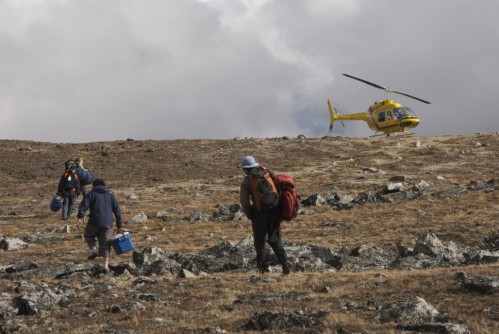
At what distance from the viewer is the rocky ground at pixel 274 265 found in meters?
8.95

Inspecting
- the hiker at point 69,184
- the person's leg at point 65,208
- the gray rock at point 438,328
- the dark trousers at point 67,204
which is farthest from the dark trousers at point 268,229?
the person's leg at point 65,208

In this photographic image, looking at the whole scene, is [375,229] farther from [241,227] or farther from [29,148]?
[29,148]

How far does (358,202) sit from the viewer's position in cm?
2817

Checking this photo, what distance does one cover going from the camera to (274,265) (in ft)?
48.0

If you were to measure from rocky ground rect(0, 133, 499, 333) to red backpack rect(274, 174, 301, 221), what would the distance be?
1298mm

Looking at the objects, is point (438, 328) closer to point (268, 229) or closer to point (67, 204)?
point (268, 229)

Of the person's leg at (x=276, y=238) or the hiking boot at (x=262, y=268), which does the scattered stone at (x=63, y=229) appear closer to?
the hiking boot at (x=262, y=268)

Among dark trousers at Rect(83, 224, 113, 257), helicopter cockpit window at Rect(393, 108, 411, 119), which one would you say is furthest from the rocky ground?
helicopter cockpit window at Rect(393, 108, 411, 119)

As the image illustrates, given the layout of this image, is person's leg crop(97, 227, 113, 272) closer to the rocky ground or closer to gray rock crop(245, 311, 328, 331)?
the rocky ground

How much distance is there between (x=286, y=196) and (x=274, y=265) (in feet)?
10.4

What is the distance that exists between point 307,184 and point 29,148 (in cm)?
3141

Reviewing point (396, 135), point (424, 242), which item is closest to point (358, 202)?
point (424, 242)

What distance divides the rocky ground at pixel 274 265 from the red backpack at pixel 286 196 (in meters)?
1.30

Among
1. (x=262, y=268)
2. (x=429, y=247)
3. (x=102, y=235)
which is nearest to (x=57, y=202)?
(x=102, y=235)
